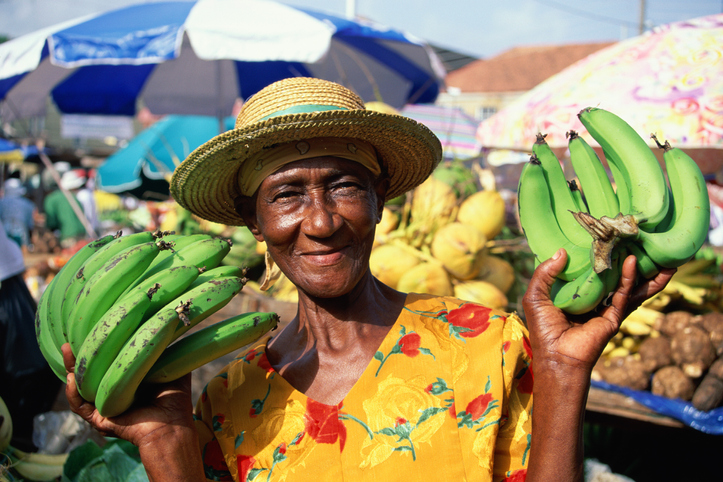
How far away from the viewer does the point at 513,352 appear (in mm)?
1552

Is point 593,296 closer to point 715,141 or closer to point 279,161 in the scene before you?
point 279,161

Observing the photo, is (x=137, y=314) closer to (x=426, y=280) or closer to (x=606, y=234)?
(x=606, y=234)

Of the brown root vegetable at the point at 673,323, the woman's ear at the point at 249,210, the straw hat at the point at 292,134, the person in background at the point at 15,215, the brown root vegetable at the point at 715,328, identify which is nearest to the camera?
the straw hat at the point at 292,134

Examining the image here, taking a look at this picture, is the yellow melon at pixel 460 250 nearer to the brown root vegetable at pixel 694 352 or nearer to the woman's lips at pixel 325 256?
the brown root vegetable at pixel 694 352

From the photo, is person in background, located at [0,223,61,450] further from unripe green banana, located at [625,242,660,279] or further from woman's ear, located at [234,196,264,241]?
unripe green banana, located at [625,242,660,279]

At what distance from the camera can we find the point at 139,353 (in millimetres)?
1230

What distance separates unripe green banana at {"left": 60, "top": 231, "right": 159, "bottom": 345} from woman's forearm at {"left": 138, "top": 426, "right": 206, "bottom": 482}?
1.39 feet

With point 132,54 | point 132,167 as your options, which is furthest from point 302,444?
point 132,167

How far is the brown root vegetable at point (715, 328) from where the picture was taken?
3723 millimetres

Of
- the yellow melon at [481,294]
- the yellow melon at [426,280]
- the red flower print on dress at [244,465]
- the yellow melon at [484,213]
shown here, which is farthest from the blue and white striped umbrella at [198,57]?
the red flower print on dress at [244,465]

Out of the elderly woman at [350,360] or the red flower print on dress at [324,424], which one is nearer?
the elderly woman at [350,360]

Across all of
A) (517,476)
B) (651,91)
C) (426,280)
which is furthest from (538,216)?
(651,91)

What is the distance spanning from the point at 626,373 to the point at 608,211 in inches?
108

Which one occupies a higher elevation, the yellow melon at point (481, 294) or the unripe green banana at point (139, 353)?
the unripe green banana at point (139, 353)
